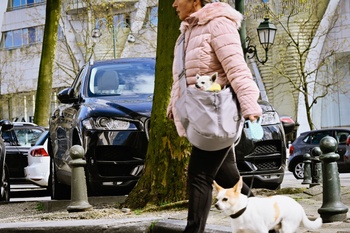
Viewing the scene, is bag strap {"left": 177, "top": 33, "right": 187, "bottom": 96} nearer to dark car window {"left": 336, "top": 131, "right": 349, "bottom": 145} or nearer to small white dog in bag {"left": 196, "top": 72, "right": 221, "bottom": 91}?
small white dog in bag {"left": 196, "top": 72, "right": 221, "bottom": 91}

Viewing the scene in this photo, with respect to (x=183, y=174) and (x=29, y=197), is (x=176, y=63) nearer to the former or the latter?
(x=183, y=174)

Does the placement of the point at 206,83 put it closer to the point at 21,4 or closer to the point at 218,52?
the point at 218,52

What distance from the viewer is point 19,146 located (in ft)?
66.1

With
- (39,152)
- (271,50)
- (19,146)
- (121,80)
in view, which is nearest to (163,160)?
(121,80)

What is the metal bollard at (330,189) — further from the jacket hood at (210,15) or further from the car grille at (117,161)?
the car grille at (117,161)

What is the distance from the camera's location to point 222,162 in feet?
20.8

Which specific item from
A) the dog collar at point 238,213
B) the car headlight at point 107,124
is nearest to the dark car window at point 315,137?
the car headlight at point 107,124

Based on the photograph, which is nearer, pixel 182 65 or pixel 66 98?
pixel 182 65

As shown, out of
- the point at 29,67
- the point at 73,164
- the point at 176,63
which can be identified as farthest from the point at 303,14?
the point at 176,63

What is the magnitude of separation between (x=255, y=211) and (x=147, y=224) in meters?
2.39

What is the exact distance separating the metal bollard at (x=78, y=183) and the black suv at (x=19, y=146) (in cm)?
899

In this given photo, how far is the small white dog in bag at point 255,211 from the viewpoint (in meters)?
6.05

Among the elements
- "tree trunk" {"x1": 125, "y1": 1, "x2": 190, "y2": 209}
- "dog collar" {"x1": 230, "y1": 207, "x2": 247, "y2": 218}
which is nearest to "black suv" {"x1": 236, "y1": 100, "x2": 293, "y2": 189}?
"tree trunk" {"x1": 125, "y1": 1, "x2": 190, "y2": 209}

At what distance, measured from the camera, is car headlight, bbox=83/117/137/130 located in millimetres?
10844
